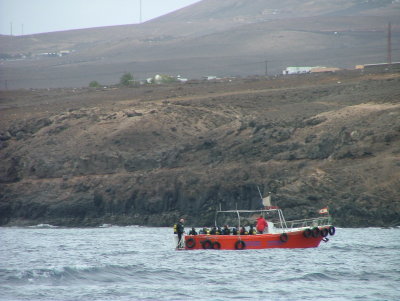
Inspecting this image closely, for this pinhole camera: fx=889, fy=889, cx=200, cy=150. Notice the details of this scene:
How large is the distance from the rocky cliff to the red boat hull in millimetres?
13022

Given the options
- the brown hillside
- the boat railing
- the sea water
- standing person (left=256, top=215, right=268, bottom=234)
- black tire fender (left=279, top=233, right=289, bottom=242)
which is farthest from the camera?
the brown hillside

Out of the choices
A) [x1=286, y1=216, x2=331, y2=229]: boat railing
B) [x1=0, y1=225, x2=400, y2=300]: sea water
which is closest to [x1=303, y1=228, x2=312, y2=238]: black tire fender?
[x1=0, y1=225, x2=400, y2=300]: sea water

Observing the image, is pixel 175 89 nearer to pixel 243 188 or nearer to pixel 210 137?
pixel 210 137

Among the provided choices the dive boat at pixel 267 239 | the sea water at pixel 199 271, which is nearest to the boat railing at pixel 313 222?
the dive boat at pixel 267 239

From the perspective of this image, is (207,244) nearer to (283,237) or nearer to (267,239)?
(267,239)

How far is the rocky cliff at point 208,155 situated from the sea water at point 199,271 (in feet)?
41.5

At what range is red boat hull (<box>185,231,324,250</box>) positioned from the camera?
4188cm

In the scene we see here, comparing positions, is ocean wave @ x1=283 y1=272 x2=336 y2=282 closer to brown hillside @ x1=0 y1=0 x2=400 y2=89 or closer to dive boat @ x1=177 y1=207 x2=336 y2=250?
dive boat @ x1=177 y1=207 x2=336 y2=250

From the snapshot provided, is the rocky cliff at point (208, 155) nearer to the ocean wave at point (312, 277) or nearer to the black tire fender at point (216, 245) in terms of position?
the black tire fender at point (216, 245)

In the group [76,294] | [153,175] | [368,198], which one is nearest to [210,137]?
[153,175]

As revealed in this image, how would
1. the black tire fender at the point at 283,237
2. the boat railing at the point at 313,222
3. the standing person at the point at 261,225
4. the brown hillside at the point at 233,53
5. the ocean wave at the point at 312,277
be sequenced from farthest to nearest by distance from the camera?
1. the brown hillside at the point at 233,53
2. the boat railing at the point at 313,222
3. the standing person at the point at 261,225
4. the black tire fender at the point at 283,237
5. the ocean wave at the point at 312,277

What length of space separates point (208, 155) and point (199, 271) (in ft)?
120

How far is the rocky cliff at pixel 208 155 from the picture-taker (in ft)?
197

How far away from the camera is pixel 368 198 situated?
56031mm
